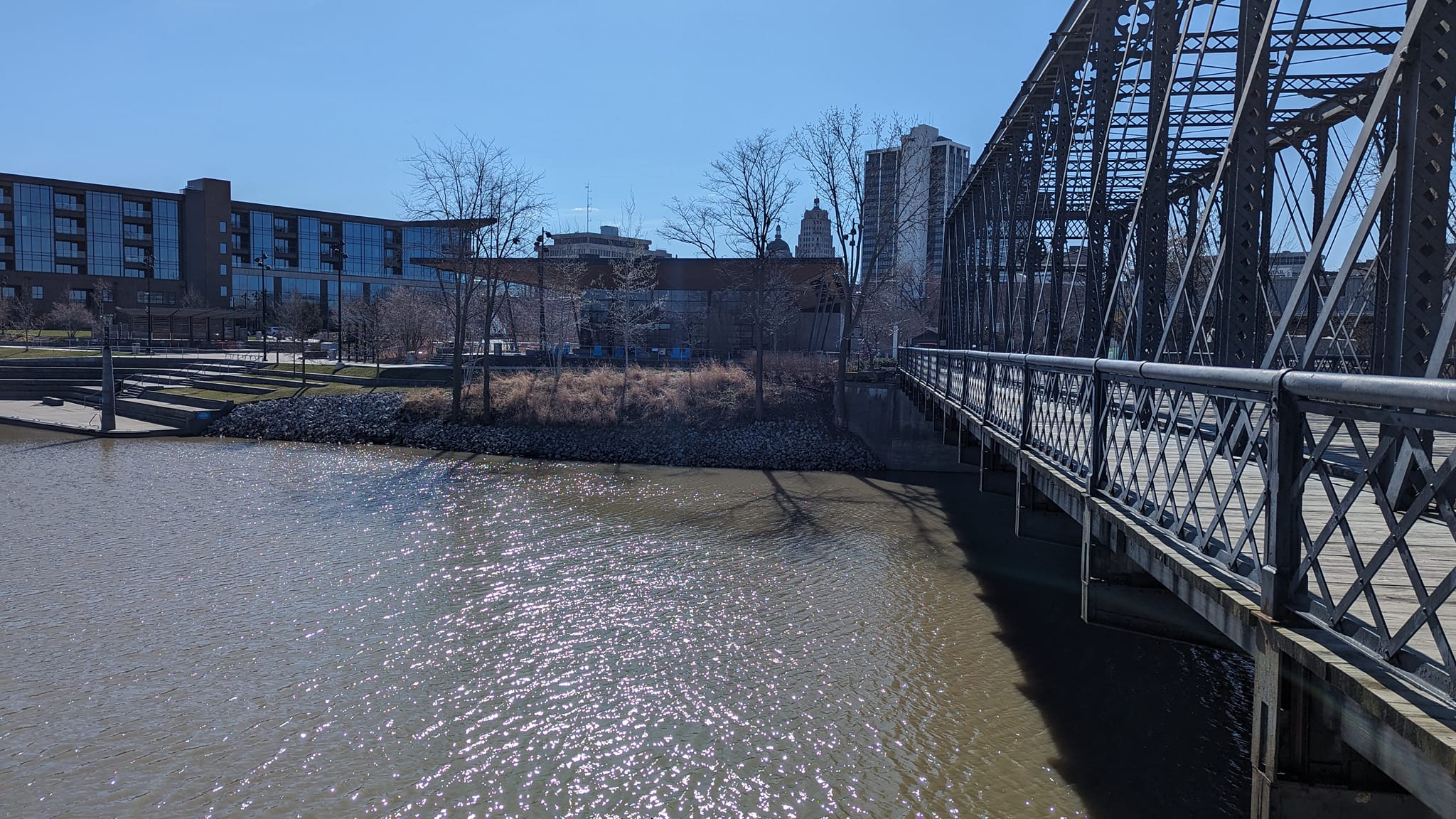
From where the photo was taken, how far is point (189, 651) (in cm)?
1082

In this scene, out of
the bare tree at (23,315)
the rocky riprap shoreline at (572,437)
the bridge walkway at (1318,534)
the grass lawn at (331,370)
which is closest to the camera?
the bridge walkway at (1318,534)

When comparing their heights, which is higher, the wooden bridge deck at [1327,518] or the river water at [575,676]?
the wooden bridge deck at [1327,518]

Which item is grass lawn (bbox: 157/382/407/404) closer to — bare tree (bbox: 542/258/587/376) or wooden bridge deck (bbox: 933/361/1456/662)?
bare tree (bbox: 542/258/587/376)

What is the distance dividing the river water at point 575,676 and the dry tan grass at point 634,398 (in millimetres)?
12523

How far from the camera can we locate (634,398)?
106ft

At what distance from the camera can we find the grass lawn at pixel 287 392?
119 feet

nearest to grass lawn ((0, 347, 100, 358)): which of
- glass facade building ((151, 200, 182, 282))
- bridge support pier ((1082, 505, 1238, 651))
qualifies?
glass facade building ((151, 200, 182, 282))

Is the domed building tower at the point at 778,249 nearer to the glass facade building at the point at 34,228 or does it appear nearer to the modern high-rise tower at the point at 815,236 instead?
the modern high-rise tower at the point at 815,236

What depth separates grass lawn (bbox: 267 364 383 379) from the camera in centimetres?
4047

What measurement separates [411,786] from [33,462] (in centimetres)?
2483

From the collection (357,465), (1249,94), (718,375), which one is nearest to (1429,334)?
(1249,94)

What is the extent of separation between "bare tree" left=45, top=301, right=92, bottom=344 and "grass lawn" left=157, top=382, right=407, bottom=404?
122 ft

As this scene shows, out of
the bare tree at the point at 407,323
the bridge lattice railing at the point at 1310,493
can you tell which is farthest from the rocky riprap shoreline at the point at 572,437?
the bridge lattice railing at the point at 1310,493

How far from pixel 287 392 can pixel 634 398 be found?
50.9 feet
